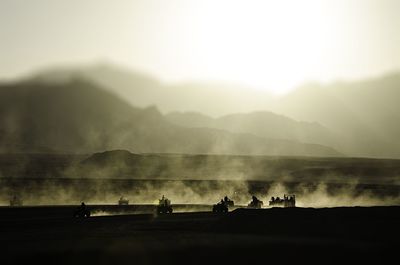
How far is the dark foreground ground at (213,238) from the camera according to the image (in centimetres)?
3528

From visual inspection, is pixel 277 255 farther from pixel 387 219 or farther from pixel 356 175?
pixel 356 175

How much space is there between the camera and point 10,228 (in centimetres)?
5425

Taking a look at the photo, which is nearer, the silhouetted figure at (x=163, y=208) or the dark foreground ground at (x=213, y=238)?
the dark foreground ground at (x=213, y=238)

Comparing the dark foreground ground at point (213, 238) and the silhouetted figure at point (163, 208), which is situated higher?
the silhouetted figure at point (163, 208)

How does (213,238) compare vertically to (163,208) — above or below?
below

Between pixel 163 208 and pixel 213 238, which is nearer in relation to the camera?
pixel 213 238

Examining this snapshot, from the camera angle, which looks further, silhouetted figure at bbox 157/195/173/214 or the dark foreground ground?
silhouetted figure at bbox 157/195/173/214

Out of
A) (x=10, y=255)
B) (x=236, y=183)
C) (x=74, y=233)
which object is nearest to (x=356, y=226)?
(x=74, y=233)

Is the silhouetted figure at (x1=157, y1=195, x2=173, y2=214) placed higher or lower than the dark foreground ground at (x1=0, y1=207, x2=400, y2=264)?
higher

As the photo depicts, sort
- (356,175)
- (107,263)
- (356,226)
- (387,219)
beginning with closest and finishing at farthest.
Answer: (107,263) → (356,226) → (387,219) → (356,175)

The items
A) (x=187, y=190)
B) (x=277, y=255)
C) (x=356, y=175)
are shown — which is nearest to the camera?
(x=277, y=255)

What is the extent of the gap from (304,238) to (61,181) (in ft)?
345

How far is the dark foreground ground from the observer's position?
1389 inches

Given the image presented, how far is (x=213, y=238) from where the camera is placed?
4447cm
